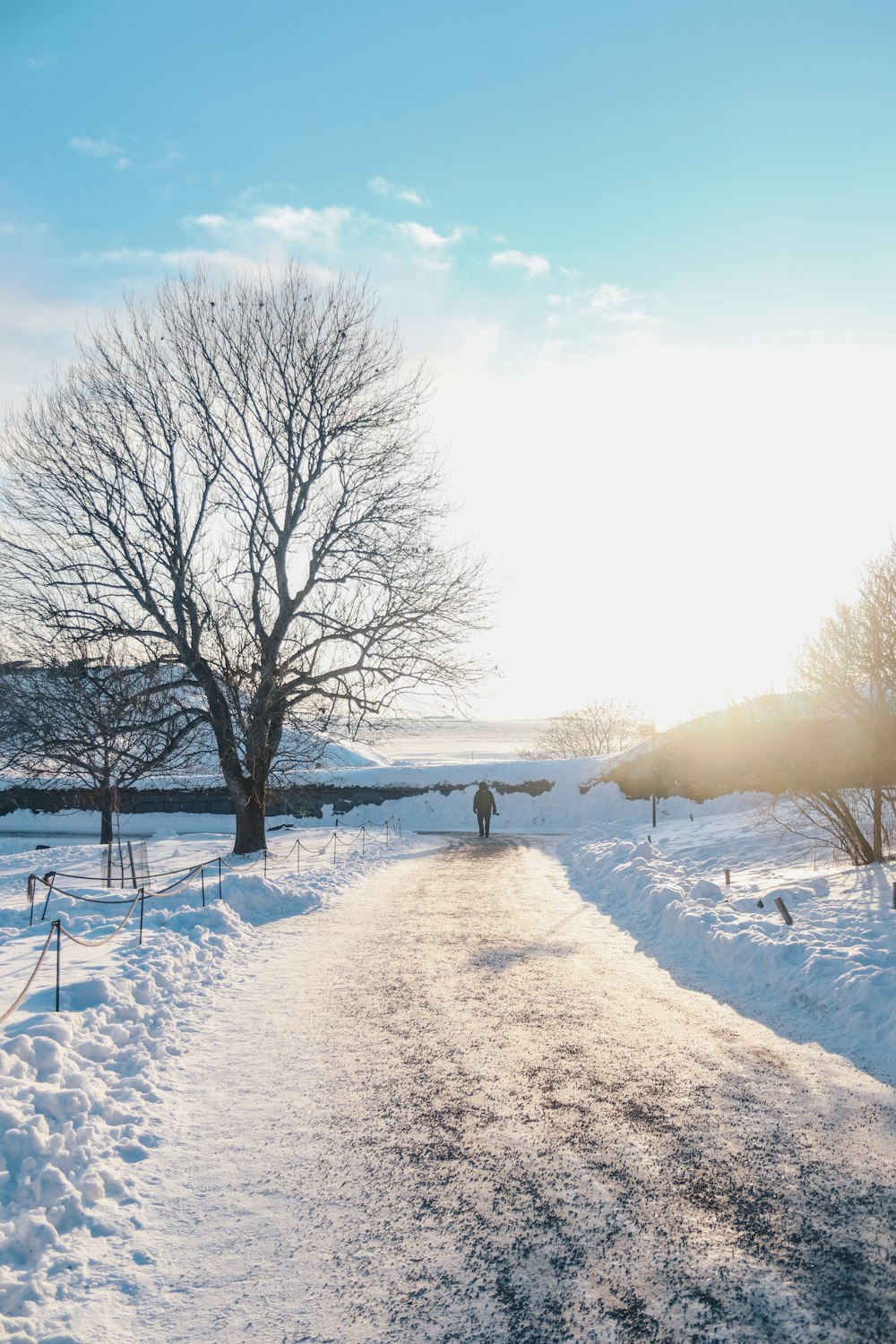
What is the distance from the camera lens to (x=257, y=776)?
18.9 m

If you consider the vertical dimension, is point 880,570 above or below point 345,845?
above

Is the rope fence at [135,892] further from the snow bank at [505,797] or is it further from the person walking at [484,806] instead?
the person walking at [484,806]

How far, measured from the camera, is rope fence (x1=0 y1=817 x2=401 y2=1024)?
734 centimetres

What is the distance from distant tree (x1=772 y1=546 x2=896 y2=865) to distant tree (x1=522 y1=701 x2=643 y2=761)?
45.8 meters

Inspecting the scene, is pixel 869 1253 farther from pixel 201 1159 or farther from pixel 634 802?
pixel 634 802

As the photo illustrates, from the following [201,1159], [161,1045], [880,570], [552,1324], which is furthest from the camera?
[880,570]

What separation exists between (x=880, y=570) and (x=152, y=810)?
3356cm

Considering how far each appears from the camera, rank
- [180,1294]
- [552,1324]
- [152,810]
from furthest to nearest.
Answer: [152,810]
[180,1294]
[552,1324]

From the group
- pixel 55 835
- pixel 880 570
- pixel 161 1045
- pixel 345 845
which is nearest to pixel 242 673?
pixel 345 845

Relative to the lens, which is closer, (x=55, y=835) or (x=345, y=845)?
(x=345, y=845)

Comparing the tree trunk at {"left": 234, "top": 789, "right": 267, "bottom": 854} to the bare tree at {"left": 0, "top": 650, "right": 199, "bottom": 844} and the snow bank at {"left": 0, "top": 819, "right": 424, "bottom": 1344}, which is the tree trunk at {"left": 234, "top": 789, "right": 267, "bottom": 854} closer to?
the bare tree at {"left": 0, "top": 650, "right": 199, "bottom": 844}

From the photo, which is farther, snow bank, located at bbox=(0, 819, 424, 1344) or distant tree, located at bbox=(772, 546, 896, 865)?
distant tree, located at bbox=(772, 546, 896, 865)

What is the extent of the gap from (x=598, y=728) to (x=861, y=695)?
1930 inches

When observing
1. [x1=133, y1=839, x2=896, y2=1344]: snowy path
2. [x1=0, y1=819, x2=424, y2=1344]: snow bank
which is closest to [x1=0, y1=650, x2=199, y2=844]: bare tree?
[x1=0, y1=819, x2=424, y2=1344]: snow bank
